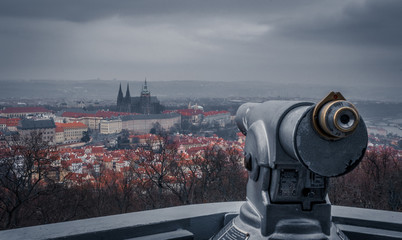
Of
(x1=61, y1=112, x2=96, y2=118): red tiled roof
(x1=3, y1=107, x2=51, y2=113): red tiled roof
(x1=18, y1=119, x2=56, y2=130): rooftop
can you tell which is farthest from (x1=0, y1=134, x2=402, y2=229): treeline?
(x1=61, y1=112, x2=96, y2=118): red tiled roof

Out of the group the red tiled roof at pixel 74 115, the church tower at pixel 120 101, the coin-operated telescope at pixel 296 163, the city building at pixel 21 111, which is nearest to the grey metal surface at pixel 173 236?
the coin-operated telescope at pixel 296 163

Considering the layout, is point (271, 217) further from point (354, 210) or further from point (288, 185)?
point (354, 210)

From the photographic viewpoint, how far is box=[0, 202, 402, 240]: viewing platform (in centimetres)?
237

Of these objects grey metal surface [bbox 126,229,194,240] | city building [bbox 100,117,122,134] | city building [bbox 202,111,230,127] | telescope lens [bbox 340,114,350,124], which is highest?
telescope lens [bbox 340,114,350,124]

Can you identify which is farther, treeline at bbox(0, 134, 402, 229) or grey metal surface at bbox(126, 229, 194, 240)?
treeline at bbox(0, 134, 402, 229)

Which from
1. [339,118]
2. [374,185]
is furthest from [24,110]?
[339,118]

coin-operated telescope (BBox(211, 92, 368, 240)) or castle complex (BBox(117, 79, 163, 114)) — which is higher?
coin-operated telescope (BBox(211, 92, 368, 240))

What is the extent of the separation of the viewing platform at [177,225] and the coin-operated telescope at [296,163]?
41 cm

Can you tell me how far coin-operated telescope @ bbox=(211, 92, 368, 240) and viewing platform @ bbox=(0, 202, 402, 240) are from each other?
0.41 m

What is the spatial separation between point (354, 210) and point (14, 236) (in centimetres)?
245

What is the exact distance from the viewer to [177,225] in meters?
2.68

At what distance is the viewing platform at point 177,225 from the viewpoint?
237 centimetres

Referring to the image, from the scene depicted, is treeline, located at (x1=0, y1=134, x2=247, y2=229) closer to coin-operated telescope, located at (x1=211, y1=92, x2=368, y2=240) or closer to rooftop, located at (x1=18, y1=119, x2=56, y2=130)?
coin-operated telescope, located at (x1=211, y1=92, x2=368, y2=240)

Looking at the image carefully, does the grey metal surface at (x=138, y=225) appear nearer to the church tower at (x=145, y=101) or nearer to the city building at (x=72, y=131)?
the city building at (x=72, y=131)
